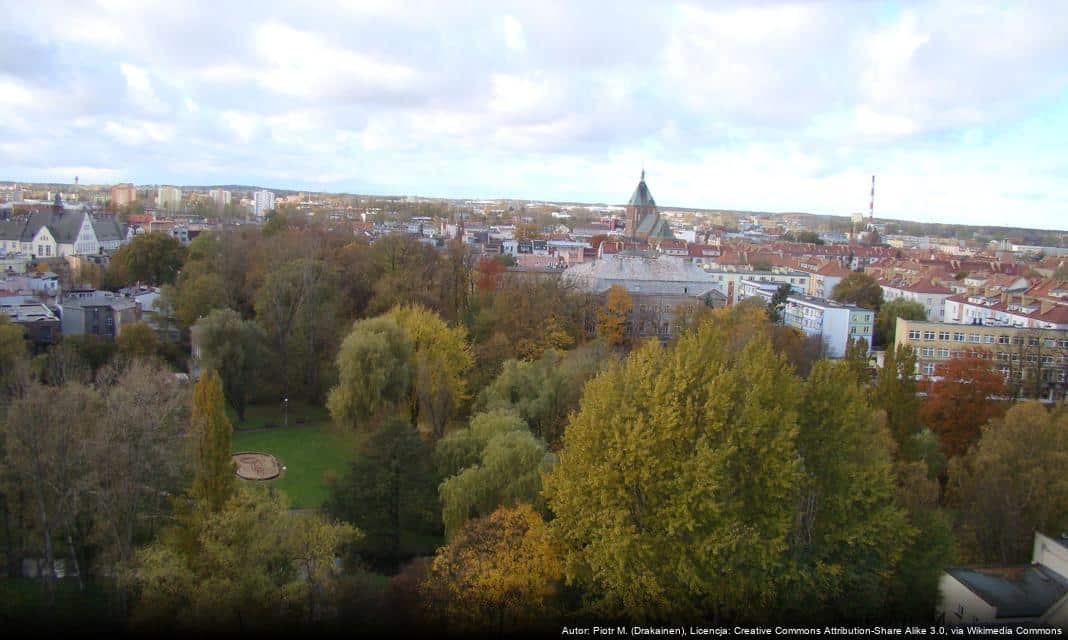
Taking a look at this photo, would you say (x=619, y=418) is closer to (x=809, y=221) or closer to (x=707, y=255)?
(x=707, y=255)

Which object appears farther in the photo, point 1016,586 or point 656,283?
point 656,283

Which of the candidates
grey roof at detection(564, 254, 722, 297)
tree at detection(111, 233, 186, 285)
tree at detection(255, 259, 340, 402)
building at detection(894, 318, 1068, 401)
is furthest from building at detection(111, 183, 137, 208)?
building at detection(894, 318, 1068, 401)

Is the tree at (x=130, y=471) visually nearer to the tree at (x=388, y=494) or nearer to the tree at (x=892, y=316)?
the tree at (x=388, y=494)

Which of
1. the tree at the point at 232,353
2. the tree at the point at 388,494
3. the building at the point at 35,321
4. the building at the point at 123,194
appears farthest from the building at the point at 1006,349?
the building at the point at 123,194

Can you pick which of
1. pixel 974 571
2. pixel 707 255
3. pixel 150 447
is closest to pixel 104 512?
pixel 150 447

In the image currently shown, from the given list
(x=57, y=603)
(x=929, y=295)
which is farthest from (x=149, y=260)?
(x=929, y=295)

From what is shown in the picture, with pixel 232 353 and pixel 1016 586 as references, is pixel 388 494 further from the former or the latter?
pixel 232 353
